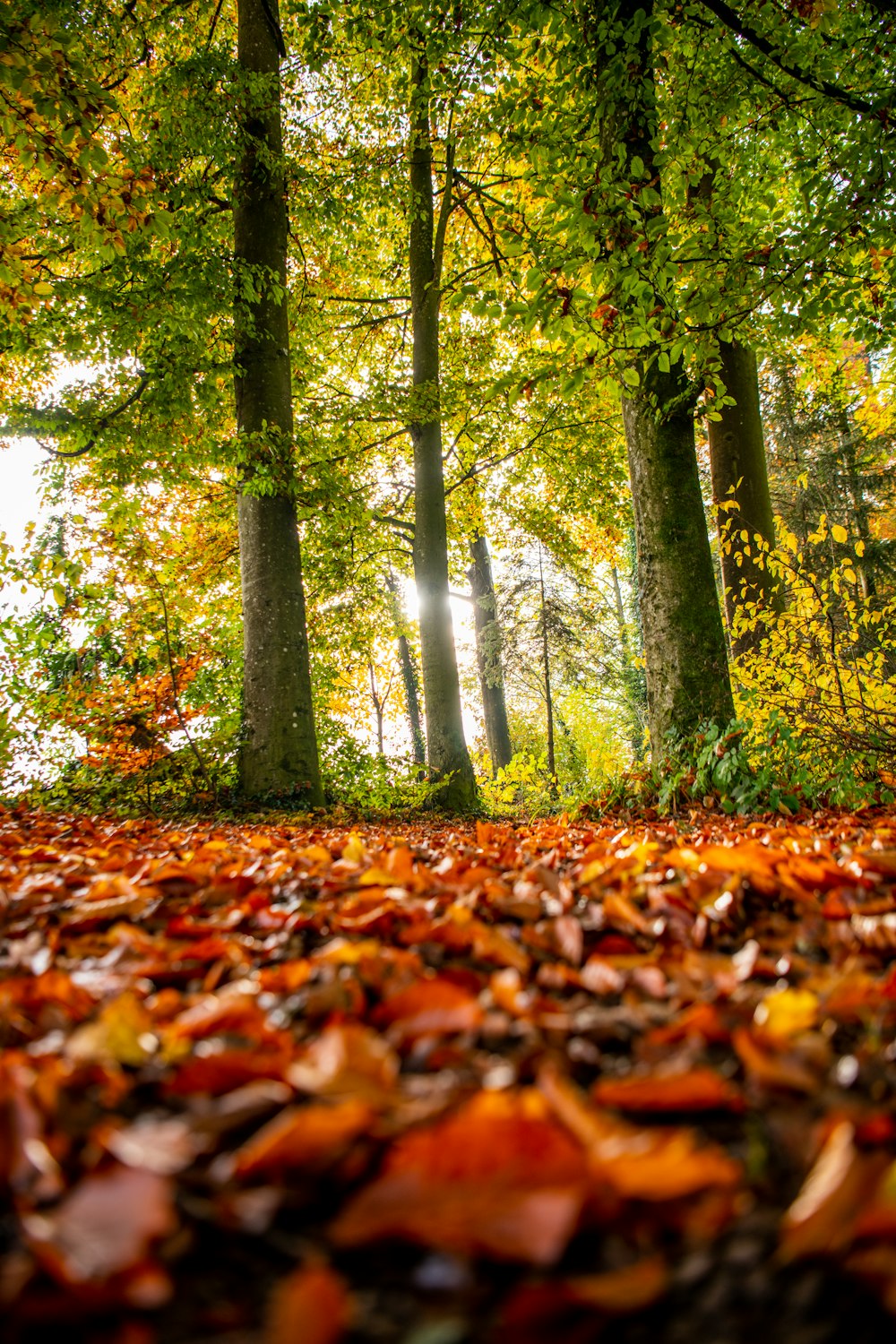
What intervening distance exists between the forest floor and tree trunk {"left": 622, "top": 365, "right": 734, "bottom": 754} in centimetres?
356

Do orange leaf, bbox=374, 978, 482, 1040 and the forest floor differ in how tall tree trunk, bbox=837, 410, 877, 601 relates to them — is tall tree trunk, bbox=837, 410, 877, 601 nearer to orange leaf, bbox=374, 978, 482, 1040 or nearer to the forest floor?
the forest floor

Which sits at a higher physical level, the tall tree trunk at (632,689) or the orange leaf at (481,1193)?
the tall tree trunk at (632,689)

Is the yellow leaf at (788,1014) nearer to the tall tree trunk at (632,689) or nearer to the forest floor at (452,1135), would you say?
the forest floor at (452,1135)

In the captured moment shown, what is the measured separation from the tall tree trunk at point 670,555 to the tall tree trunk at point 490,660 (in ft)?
31.1

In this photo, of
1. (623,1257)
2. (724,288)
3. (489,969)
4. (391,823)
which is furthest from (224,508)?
(623,1257)

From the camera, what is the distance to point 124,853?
7.78 ft

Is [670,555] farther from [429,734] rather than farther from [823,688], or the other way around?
[429,734]

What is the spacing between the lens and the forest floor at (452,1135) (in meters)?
0.50

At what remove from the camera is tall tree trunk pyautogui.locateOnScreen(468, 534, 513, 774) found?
1509cm

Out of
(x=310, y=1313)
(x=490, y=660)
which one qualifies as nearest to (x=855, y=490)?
(x=490, y=660)

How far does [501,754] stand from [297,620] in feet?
31.5

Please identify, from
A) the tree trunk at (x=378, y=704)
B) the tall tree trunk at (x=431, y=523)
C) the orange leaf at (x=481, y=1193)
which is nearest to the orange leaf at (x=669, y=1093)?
the orange leaf at (x=481, y=1193)

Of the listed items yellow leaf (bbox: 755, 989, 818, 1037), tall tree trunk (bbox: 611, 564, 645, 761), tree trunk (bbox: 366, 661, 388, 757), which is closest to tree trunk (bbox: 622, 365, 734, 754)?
yellow leaf (bbox: 755, 989, 818, 1037)

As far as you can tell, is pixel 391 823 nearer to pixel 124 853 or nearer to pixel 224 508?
pixel 124 853
